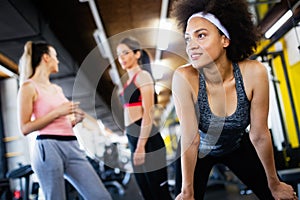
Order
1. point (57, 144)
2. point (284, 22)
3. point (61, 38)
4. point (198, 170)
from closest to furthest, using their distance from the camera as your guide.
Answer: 1. point (198, 170)
2. point (57, 144)
3. point (284, 22)
4. point (61, 38)

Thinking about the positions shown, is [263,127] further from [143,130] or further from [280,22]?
[280,22]

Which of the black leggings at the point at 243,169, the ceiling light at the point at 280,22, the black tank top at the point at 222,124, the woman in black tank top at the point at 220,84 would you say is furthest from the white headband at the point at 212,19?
the ceiling light at the point at 280,22

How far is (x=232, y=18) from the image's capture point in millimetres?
824

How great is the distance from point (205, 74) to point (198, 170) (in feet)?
0.90

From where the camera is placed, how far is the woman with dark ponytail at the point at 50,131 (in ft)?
3.52

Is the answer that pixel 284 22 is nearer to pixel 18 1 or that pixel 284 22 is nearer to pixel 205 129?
pixel 205 129

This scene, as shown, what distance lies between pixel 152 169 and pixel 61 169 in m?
0.42

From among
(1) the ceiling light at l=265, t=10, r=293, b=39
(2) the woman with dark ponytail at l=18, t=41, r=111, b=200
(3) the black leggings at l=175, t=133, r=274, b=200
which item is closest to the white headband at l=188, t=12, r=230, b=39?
(3) the black leggings at l=175, t=133, r=274, b=200

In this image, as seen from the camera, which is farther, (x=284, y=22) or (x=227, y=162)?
(x=284, y=22)

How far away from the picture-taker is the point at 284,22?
1.52 meters

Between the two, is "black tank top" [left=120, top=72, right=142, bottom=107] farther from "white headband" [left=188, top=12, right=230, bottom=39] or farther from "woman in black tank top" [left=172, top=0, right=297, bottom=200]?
"white headband" [left=188, top=12, right=230, bottom=39]

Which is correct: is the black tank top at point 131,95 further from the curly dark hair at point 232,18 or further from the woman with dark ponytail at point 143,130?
the curly dark hair at point 232,18

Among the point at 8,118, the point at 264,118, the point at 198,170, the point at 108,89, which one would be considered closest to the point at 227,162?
the point at 198,170

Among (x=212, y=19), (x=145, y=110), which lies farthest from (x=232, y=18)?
(x=145, y=110)
